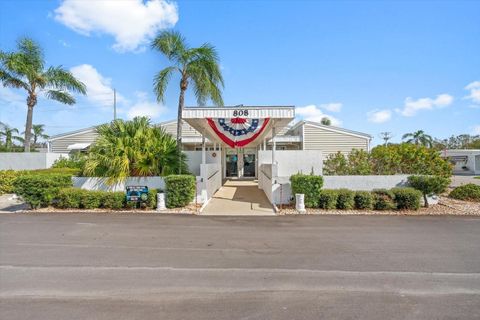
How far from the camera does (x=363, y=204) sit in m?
9.71

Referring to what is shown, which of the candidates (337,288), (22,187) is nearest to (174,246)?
(337,288)

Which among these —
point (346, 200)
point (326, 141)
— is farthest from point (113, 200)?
point (326, 141)

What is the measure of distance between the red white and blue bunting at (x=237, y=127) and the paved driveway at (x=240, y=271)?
4.87m

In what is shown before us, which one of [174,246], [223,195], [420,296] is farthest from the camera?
Result: [223,195]

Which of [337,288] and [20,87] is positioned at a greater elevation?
[20,87]

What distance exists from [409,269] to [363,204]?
5.34 meters

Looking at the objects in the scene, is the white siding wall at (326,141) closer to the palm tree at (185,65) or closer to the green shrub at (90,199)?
the palm tree at (185,65)

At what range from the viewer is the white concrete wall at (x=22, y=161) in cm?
1770

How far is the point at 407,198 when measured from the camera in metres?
9.65

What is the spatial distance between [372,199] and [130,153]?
9.25m

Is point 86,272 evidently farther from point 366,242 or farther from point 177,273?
point 366,242

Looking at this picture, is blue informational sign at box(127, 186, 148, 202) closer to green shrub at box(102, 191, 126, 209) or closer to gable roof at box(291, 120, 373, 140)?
green shrub at box(102, 191, 126, 209)

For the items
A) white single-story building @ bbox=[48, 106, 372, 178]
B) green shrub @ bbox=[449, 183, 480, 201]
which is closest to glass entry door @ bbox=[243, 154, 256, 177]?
white single-story building @ bbox=[48, 106, 372, 178]

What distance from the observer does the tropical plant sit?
11.0 metres
